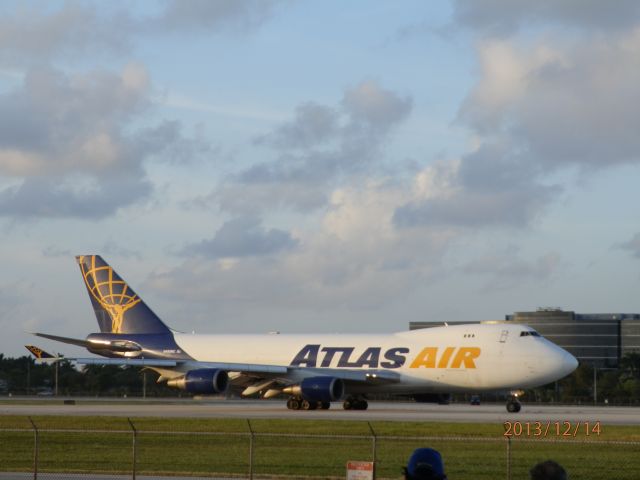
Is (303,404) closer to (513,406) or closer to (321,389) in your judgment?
(321,389)

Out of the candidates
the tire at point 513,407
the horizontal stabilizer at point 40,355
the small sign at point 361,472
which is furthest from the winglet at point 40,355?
the small sign at point 361,472

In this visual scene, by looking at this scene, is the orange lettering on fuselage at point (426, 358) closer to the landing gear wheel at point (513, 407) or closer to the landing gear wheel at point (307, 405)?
the landing gear wheel at point (513, 407)

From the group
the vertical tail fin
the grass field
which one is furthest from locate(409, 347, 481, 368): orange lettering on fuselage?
the vertical tail fin

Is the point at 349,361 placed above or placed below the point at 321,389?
above

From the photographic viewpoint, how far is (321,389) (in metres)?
51.5

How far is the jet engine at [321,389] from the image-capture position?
51469mm

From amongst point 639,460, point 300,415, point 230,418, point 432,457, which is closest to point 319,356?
point 300,415

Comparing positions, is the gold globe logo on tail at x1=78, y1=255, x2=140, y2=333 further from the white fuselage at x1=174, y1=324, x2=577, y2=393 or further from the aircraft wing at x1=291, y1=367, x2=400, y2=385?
the aircraft wing at x1=291, y1=367, x2=400, y2=385

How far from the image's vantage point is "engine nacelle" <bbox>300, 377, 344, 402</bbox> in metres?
51.5

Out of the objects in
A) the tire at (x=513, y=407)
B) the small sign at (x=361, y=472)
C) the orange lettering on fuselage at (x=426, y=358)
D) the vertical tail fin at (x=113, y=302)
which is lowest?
the tire at (x=513, y=407)
